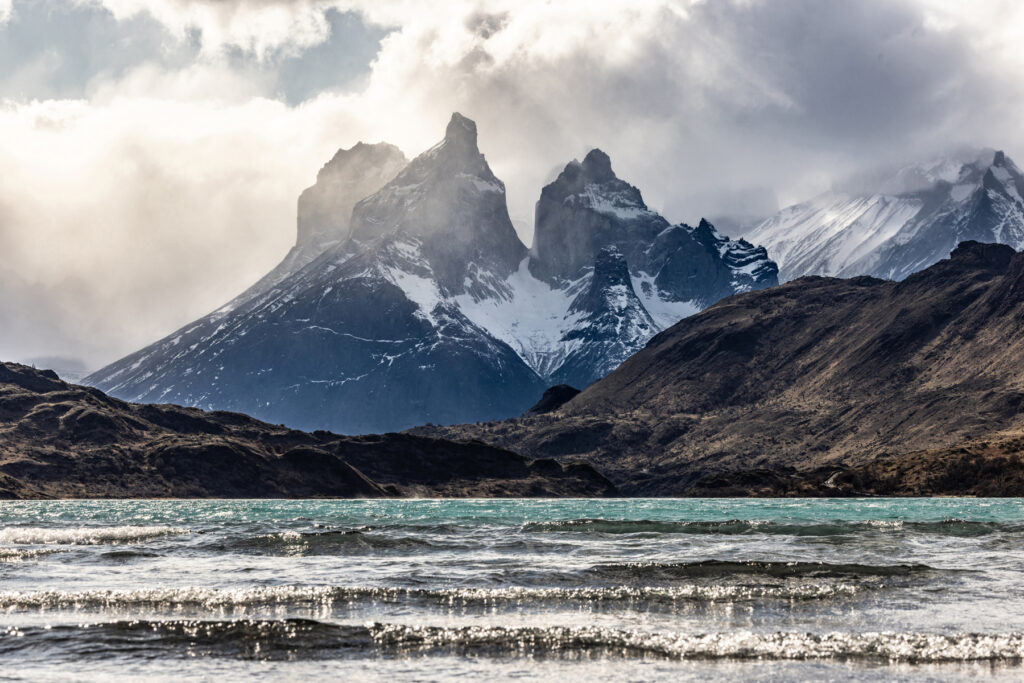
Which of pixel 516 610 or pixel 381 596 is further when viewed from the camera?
pixel 381 596

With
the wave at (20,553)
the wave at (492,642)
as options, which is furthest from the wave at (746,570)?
the wave at (20,553)

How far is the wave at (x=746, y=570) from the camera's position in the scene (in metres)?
47.0

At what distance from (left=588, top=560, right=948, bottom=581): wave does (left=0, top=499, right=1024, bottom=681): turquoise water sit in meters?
0.14

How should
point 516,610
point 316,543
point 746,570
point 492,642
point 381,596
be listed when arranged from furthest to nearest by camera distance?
point 316,543 → point 746,570 → point 381,596 → point 516,610 → point 492,642

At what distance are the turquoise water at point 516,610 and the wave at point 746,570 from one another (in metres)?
0.14

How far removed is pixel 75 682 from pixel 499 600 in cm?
A: 1705

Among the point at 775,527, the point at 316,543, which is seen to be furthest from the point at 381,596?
the point at 775,527

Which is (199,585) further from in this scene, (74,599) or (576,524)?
(576,524)

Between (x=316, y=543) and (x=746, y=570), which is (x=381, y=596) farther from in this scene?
(x=316, y=543)

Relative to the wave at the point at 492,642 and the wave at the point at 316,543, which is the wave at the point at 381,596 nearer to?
the wave at the point at 492,642

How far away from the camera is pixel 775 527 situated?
3273 inches

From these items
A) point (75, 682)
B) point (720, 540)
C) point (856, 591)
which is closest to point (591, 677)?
point (75, 682)

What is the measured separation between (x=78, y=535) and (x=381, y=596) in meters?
42.1

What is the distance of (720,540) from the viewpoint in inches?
2689
